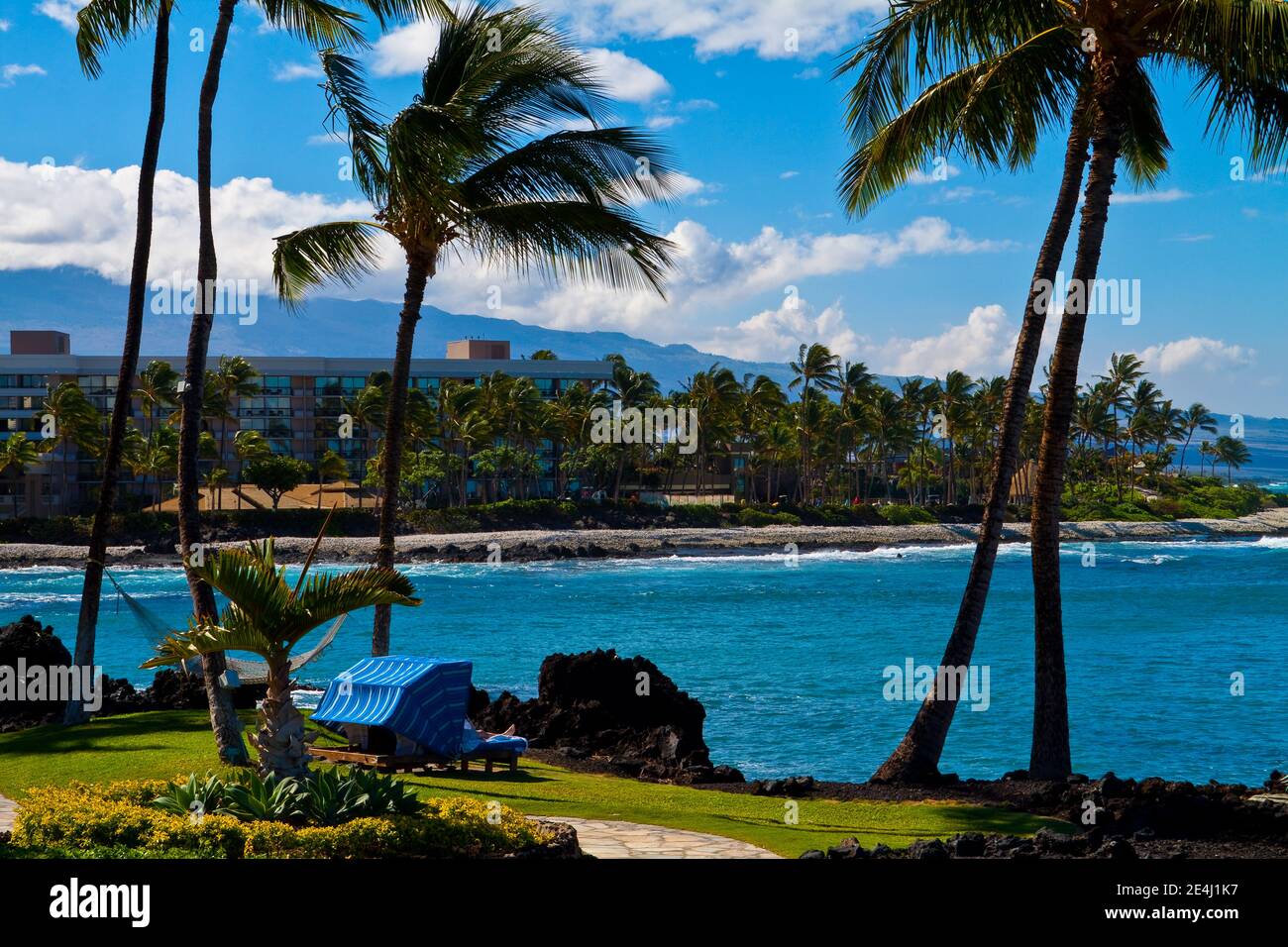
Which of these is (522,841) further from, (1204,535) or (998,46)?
(1204,535)

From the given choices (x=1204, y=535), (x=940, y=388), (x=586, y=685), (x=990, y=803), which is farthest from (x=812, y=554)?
(x=990, y=803)

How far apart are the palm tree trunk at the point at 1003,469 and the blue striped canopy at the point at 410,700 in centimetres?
487

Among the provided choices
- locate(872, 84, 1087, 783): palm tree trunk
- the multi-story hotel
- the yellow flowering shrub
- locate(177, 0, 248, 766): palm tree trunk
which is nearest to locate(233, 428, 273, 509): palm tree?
the multi-story hotel

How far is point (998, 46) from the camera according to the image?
1430 cm

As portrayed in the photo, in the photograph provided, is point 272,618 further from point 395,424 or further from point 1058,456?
point 1058,456

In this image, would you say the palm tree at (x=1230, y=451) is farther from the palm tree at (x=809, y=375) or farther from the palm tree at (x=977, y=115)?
the palm tree at (x=977, y=115)

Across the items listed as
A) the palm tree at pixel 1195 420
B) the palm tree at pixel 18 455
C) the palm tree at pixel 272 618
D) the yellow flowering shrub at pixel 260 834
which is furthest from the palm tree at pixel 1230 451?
the yellow flowering shrub at pixel 260 834

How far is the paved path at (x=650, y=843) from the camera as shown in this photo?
9297 mm

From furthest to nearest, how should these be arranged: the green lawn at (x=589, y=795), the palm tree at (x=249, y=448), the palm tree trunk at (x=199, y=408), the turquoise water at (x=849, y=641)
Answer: the palm tree at (x=249, y=448), the turquoise water at (x=849, y=641), the palm tree trunk at (x=199, y=408), the green lawn at (x=589, y=795)

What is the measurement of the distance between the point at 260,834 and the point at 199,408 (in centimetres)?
670

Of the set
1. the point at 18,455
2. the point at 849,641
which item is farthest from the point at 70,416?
the point at 849,641

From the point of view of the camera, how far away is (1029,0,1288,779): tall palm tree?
41.4ft

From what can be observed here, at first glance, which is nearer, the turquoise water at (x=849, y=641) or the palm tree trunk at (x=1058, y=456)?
the palm tree trunk at (x=1058, y=456)
